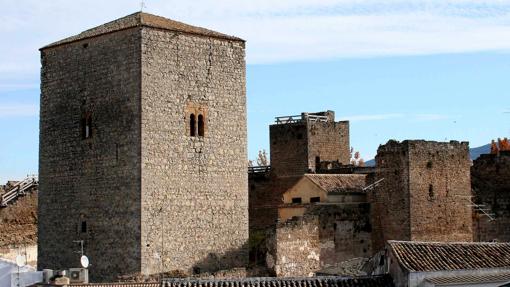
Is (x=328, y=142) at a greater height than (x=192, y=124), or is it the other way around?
(x=328, y=142)

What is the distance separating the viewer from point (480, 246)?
22672 mm

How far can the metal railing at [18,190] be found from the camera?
121 ft

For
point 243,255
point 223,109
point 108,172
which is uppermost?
point 223,109

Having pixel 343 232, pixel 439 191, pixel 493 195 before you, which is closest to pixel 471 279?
pixel 343 232

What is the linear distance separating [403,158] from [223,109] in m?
5.76

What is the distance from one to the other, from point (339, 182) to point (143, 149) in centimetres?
831

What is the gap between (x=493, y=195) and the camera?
32.2 metres

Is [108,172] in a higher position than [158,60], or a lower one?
lower

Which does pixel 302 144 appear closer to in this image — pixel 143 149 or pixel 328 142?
pixel 328 142

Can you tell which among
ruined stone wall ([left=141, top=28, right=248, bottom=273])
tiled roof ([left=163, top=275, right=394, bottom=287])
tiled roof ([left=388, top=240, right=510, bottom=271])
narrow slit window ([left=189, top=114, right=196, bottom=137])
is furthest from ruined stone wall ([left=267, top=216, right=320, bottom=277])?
tiled roof ([left=388, top=240, right=510, bottom=271])

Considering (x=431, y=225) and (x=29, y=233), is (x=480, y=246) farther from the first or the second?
(x=29, y=233)

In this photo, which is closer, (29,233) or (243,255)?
(243,255)

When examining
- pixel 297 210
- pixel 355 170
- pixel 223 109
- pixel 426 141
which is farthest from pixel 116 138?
pixel 355 170

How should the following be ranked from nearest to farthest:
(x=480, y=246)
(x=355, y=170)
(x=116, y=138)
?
(x=480, y=246) < (x=116, y=138) < (x=355, y=170)
